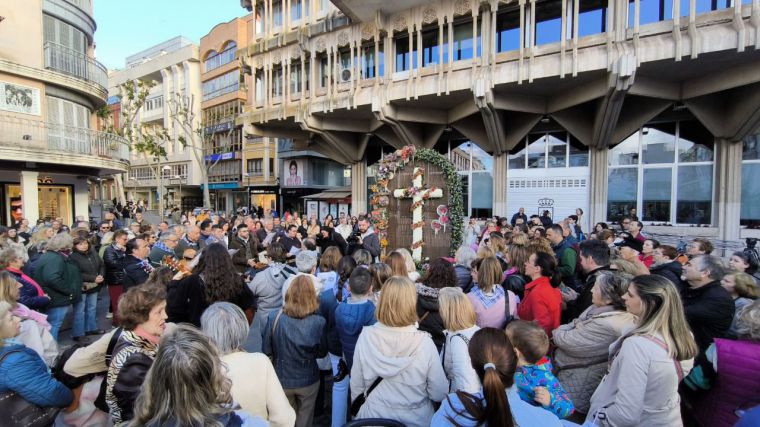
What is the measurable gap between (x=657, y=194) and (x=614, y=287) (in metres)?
14.5

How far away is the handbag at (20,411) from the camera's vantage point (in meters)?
2.16

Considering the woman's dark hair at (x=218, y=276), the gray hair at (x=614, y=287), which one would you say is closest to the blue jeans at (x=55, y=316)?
the woman's dark hair at (x=218, y=276)

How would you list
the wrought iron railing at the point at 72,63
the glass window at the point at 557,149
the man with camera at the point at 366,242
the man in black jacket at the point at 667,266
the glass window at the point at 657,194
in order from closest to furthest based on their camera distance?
1. the man in black jacket at the point at 667,266
2. the man with camera at the point at 366,242
3. the glass window at the point at 657,194
4. the wrought iron railing at the point at 72,63
5. the glass window at the point at 557,149

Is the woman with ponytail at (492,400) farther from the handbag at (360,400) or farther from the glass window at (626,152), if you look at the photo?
the glass window at (626,152)

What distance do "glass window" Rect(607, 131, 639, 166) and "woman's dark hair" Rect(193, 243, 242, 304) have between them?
15762 mm

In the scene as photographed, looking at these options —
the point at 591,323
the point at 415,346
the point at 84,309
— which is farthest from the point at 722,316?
the point at 84,309

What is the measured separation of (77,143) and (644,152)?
23.9 metres

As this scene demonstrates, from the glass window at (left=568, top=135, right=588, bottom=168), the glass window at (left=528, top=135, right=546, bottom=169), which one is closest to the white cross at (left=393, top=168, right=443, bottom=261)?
the glass window at (left=528, top=135, right=546, bottom=169)

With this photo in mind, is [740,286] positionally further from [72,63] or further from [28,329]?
[72,63]

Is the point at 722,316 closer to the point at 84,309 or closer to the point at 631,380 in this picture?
the point at 631,380

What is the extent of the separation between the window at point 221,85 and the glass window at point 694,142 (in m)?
33.9

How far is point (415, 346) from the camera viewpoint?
2.56m

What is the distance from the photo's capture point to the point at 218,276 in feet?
12.3

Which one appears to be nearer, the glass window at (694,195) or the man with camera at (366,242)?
the man with camera at (366,242)
